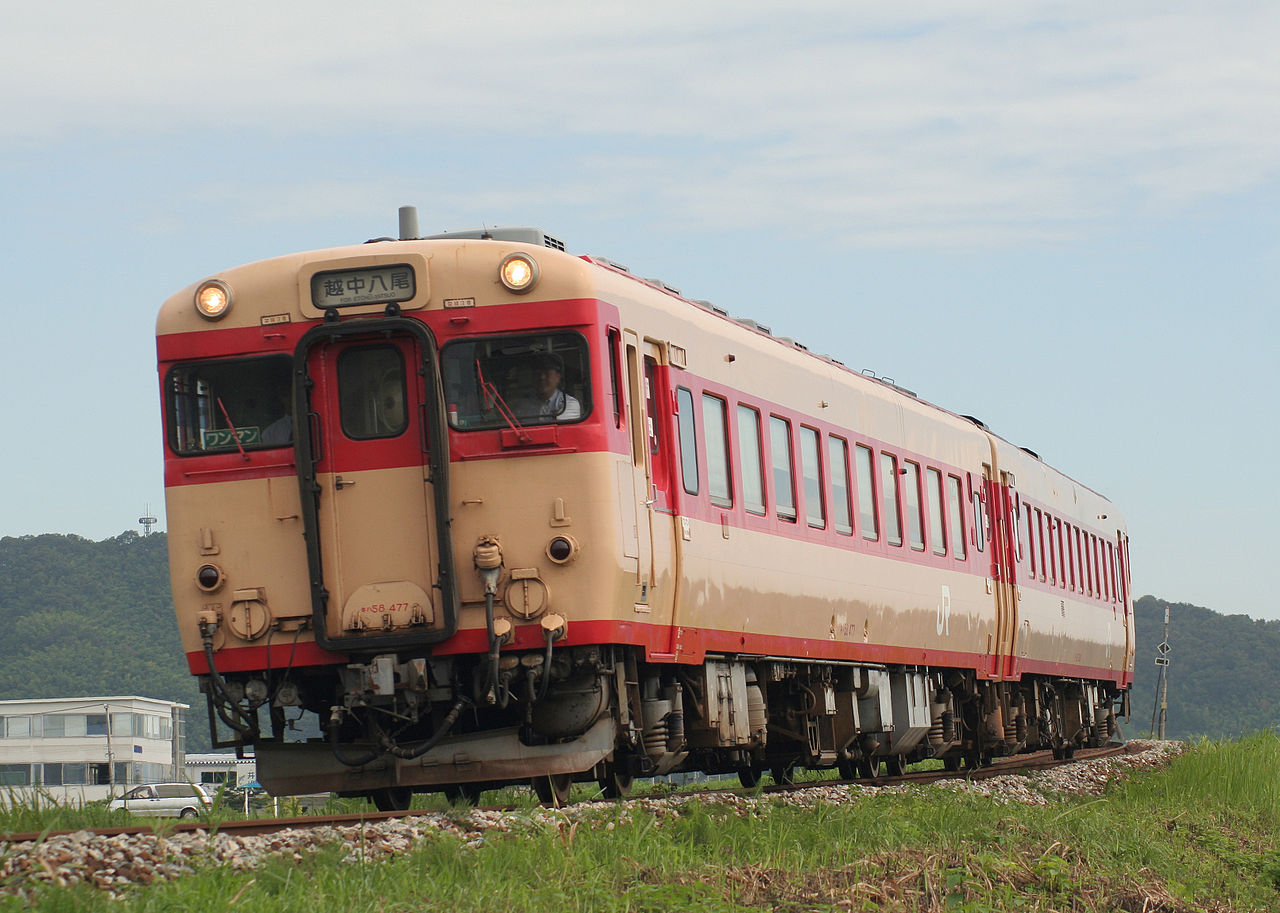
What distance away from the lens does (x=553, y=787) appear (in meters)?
10.9

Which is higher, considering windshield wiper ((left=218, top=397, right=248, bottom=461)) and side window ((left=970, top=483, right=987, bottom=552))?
windshield wiper ((left=218, top=397, right=248, bottom=461))

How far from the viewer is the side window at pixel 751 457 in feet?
43.5

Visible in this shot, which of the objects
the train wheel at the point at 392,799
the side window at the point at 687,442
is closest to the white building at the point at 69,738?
the train wheel at the point at 392,799

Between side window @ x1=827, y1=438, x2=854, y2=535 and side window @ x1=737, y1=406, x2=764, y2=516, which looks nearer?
side window @ x1=737, y1=406, x2=764, y2=516

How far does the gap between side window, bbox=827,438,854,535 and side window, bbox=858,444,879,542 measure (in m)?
0.28

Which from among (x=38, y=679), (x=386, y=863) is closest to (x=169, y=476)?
(x=386, y=863)

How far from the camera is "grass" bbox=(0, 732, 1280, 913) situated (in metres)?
6.95

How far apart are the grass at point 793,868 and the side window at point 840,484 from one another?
298cm

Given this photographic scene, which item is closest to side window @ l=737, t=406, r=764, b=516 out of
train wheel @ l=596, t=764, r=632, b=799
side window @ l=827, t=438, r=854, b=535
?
side window @ l=827, t=438, r=854, b=535

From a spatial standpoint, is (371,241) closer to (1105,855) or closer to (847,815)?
(847,815)

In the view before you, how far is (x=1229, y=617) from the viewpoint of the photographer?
86.2m

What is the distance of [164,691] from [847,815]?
353ft

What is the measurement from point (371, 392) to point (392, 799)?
2869 mm

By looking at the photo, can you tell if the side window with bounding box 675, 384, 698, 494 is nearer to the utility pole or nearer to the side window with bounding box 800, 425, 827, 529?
the side window with bounding box 800, 425, 827, 529
